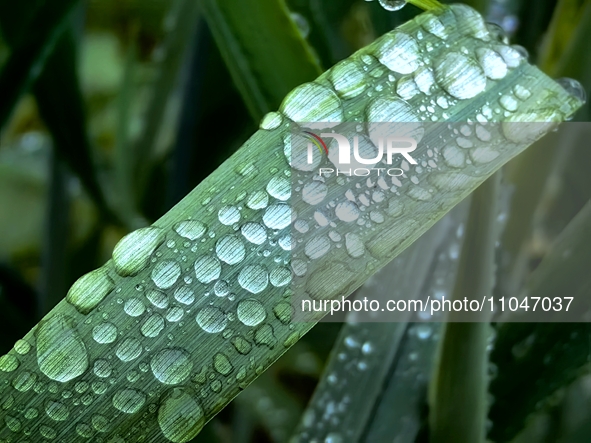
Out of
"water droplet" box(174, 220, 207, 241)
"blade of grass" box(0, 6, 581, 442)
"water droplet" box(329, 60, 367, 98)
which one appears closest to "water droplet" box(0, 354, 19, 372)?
"blade of grass" box(0, 6, 581, 442)

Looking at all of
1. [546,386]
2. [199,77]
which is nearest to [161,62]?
[199,77]

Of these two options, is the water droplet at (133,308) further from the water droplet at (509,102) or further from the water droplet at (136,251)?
the water droplet at (509,102)

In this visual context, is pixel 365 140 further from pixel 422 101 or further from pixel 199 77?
pixel 199 77

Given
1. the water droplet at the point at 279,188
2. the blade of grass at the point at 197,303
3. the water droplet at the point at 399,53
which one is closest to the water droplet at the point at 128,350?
the blade of grass at the point at 197,303

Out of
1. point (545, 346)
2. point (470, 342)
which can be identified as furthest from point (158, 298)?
point (545, 346)

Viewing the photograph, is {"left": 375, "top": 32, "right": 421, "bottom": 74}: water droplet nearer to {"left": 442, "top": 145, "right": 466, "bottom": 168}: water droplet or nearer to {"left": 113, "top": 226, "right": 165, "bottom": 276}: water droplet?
{"left": 442, "top": 145, "right": 466, "bottom": 168}: water droplet
